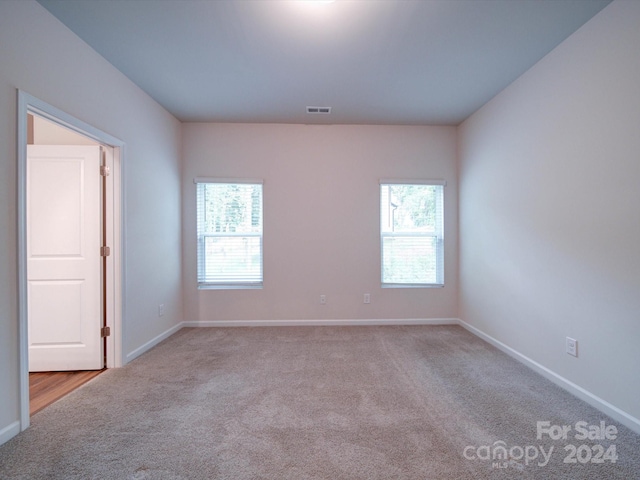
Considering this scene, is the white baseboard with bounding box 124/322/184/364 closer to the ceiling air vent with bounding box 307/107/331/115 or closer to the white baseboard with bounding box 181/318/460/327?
the white baseboard with bounding box 181/318/460/327

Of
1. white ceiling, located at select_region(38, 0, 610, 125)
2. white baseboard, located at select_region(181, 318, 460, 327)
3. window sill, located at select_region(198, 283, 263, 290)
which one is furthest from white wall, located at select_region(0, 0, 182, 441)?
white baseboard, located at select_region(181, 318, 460, 327)

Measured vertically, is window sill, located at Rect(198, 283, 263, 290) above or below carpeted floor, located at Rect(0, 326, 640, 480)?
above

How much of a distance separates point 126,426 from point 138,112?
292 centimetres

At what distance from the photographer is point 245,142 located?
399 centimetres

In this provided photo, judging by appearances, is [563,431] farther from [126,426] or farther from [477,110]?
[477,110]

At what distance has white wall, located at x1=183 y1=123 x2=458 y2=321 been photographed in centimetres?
399

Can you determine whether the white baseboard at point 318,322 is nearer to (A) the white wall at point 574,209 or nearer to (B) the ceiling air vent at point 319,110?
(A) the white wall at point 574,209

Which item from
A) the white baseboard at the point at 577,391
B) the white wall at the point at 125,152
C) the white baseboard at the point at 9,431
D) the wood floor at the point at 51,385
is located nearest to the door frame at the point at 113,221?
the white wall at the point at 125,152

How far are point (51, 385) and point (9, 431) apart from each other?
79cm

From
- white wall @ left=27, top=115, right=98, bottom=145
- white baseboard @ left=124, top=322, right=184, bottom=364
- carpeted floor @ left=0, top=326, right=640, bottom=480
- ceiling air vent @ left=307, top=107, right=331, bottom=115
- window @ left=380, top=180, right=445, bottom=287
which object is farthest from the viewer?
window @ left=380, top=180, right=445, bottom=287

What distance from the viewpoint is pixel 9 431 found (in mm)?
1708

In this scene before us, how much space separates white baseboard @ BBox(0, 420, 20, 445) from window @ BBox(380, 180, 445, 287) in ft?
12.0

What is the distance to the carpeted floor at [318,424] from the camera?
1.50m

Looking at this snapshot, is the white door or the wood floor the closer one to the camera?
the wood floor
